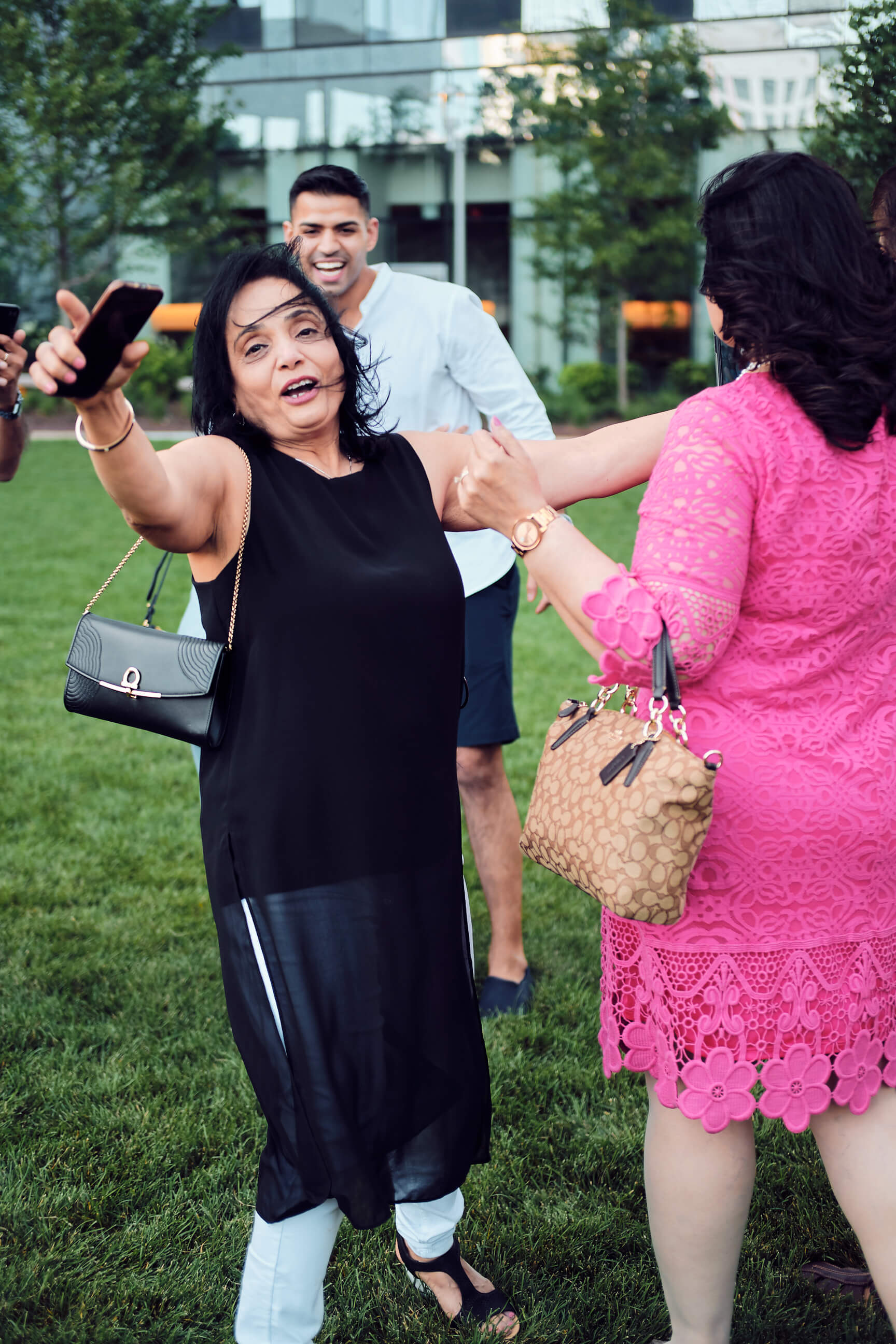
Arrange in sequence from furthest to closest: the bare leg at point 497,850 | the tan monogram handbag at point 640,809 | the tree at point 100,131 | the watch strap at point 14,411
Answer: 1. the tree at point 100,131
2. the bare leg at point 497,850
3. the watch strap at point 14,411
4. the tan monogram handbag at point 640,809

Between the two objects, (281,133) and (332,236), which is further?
(281,133)

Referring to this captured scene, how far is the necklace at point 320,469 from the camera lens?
2223mm

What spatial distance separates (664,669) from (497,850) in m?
2.29

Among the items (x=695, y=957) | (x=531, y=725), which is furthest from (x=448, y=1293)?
(x=531, y=725)

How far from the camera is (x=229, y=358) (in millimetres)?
2291

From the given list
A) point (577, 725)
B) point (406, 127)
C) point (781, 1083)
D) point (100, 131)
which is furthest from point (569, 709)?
point (406, 127)

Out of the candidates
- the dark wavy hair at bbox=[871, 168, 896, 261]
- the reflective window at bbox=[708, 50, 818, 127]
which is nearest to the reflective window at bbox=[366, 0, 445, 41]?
the reflective window at bbox=[708, 50, 818, 127]

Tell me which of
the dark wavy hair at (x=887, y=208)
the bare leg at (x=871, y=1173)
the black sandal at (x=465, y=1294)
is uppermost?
the dark wavy hair at (x=887, y=208)

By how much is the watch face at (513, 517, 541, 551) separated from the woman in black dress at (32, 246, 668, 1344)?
0.76 feet

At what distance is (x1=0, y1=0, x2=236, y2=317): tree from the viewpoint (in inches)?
839

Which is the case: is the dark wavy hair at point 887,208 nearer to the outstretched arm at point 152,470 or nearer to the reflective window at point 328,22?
the outstretched arm at point 152,470

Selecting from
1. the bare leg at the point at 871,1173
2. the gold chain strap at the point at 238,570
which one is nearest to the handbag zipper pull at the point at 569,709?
the gold chain strap at the point at 238,570

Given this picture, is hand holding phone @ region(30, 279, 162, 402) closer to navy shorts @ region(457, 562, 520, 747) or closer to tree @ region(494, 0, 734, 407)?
navy shorts @ region(457, 562, 520, 747)

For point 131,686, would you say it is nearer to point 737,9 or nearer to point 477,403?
point 477,403
